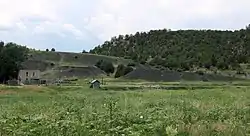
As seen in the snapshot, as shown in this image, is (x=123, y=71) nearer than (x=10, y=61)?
No

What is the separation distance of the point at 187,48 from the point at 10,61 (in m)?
75.6

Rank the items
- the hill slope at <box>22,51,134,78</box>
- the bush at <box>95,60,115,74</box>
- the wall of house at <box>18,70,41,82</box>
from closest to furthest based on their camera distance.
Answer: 1. the wall of house at <box>18,70,41,82</box>
2. the hill slope at <box>22,51,134,78</box>
3. the bush at <box>95,60,115,74</box>

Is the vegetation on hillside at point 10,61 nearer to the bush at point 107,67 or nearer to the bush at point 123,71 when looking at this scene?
the bush at point 123,71

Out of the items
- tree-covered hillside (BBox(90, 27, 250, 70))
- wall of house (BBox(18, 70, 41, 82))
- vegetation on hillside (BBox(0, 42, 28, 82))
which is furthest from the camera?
tree-covered hillside (BBox(90, 27, 250, 70))

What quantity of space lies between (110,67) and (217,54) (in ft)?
114

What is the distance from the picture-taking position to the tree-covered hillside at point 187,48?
139 meters

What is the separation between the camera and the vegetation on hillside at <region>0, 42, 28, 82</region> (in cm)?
9169

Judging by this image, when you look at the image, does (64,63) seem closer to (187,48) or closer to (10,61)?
(187,48)

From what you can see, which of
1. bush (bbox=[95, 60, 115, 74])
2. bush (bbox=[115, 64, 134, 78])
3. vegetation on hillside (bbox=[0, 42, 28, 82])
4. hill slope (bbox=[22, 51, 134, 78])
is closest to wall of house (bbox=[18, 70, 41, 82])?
hill slope (bbox=[22, 51, 134, 78])

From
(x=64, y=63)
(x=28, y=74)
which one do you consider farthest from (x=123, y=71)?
(x=64, y=63)

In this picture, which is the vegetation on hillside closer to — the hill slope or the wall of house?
the wall of house

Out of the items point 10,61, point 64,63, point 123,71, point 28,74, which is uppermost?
point 64,63

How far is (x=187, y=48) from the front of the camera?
507ft

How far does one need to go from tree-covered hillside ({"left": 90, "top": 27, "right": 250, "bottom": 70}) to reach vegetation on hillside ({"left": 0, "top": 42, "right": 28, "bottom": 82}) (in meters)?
51.0
